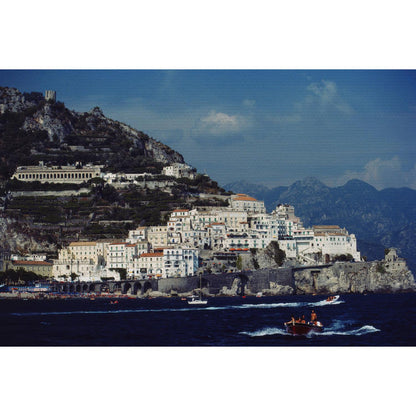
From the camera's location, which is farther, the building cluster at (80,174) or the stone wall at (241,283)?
the building cluster at (80,174)

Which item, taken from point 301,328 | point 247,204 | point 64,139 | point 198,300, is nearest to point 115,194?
point 247,204

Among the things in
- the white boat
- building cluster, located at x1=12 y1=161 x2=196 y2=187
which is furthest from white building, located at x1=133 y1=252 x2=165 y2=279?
building cluster, located at x1=12 y1=161 x2=196 y2=187

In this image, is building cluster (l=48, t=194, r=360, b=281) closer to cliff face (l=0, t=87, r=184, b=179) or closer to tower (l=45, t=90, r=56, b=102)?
cliff face (l=0, t=87, r=184, b=179)

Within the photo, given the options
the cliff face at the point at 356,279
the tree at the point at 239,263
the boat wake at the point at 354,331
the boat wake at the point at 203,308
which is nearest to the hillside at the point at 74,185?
the tree at the point at 239,263

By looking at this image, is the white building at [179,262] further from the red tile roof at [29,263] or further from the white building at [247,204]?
the white building at [247,204]

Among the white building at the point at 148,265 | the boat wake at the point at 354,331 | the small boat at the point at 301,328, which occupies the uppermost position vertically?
the white building at the point at 148,265

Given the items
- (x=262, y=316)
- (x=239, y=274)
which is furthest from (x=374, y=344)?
(x=239, y=274)

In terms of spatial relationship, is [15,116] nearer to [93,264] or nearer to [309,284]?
[93,264]

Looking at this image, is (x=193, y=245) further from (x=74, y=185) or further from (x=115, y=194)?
(x=74, y=185)
